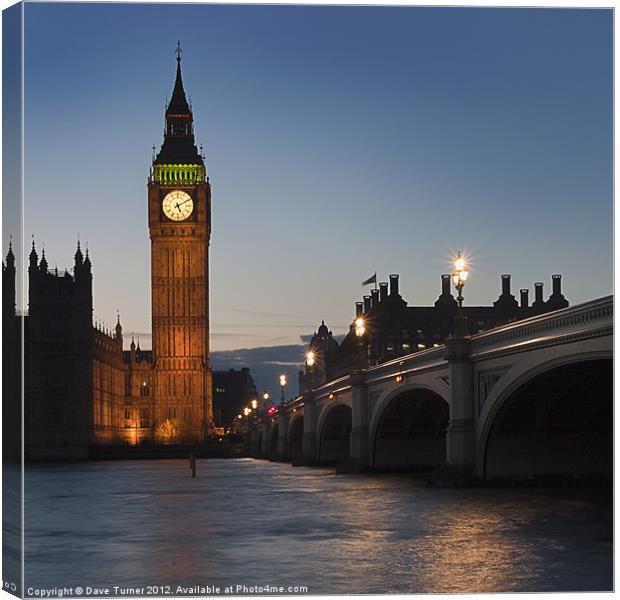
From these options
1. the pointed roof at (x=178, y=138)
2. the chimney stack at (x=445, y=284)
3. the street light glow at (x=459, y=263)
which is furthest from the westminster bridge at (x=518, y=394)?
the pointed roof at (x=178, y=138)

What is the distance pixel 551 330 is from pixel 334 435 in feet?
177

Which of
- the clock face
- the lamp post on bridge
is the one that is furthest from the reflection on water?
the clock face

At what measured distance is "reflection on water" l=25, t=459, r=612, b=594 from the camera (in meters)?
17.9

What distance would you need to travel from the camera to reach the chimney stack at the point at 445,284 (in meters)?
131

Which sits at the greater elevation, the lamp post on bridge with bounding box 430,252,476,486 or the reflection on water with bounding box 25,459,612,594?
the lamp post on bridge with bounding box 430,252,476,486

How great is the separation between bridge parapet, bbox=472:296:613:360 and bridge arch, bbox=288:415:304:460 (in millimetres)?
60077

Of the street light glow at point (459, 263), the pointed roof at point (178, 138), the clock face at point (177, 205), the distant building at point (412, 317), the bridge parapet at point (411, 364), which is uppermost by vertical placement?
the pointed roof at point (178, 138)

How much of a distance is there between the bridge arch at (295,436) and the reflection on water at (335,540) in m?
56.1

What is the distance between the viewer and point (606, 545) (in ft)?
76.6

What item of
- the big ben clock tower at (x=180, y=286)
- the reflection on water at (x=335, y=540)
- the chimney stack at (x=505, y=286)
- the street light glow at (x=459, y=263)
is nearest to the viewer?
the reflection on water at (x=335, y=540)

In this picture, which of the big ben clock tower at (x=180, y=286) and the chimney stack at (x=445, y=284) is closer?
the chimney stack at (x=445, y=284)

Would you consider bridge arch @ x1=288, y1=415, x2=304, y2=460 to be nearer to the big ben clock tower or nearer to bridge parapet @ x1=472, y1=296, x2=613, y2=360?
bridge parapet @ x1=472, y1=296, x2=613, y2=360

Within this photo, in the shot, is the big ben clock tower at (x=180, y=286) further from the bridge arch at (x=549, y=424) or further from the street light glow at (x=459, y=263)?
Result: the street light glow at (x=459, y=263)

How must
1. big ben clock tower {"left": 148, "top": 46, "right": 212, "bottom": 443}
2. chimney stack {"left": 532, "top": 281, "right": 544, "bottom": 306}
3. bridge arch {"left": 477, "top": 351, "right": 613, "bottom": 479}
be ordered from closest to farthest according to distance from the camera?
1. bridge arch {"left": 477, "top": 351, "right": 613, "bottom": 479}
2. chimney stack {"left": 532, "top": 281, "right": 544, "bottom": 306}
3. big ben clock tower {"left": 148, "top": 46, "right": 212, "bottom": 443}
